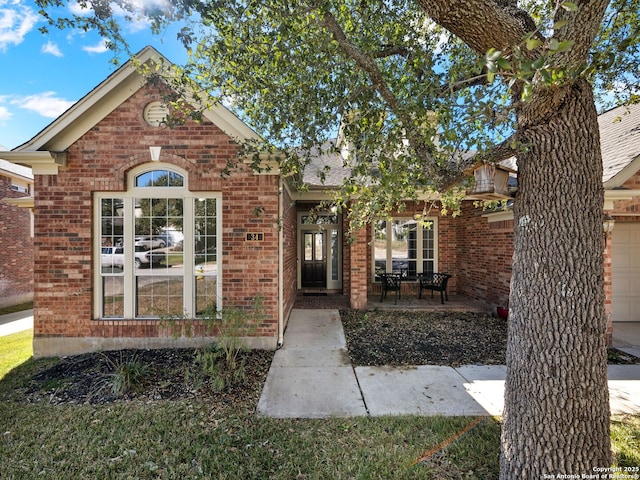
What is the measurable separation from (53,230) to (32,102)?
240 inches

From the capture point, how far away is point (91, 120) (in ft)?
18.4

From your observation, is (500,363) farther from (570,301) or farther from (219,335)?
(219,335)

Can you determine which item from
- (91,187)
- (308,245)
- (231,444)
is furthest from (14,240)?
(231,444)

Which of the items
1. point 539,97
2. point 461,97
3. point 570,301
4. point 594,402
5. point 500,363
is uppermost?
point 461,97

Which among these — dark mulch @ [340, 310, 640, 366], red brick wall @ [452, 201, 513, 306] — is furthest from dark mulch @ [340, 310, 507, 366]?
red brick wall @ [452, 201, 513, 306]

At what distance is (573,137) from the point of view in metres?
2.42

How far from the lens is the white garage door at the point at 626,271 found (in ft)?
24.9

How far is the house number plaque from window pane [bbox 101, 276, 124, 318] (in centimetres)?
268

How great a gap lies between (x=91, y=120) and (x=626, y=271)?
12863 mm

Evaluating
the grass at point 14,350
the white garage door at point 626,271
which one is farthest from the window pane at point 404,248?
the grass at point 14,350

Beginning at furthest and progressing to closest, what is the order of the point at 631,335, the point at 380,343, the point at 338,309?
the point at 338,309 → the point at 631,335 → the point at 380,343

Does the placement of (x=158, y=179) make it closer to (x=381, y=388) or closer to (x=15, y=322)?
(x=381, y=388)

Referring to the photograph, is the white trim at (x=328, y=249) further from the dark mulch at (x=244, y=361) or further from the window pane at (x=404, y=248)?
the dark mulch at (x=244, y=361)

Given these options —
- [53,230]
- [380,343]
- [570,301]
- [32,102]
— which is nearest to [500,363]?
[380,343]
